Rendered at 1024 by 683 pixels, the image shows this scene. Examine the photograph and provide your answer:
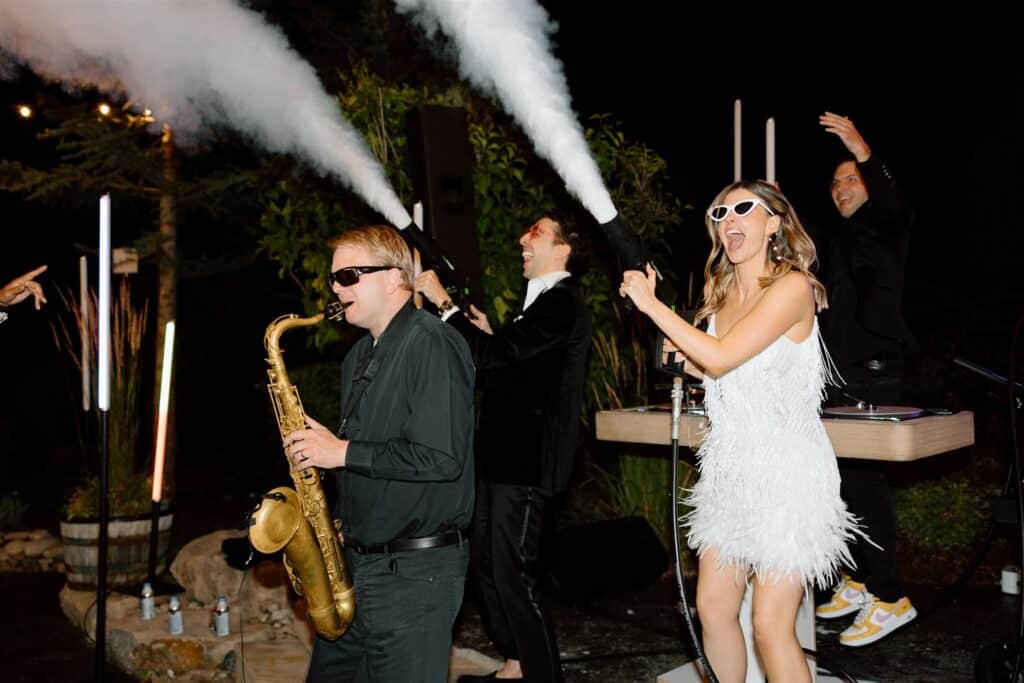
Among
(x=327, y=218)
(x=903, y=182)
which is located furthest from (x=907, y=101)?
(x=327, y=218)

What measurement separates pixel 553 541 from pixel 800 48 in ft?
25.6

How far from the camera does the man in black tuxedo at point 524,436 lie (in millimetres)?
4090

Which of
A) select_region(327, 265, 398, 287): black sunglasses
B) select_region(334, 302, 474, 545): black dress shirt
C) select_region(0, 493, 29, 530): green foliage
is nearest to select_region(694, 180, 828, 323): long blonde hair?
select_region(334, 302, 474, 545): black dress shirt

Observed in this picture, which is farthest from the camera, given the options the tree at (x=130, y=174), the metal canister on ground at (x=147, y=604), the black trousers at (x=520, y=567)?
the tree at (x=130, y=174)

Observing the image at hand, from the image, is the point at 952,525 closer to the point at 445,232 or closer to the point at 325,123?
the point at 445,232

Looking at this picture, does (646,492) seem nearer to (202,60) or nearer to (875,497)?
(875,497)

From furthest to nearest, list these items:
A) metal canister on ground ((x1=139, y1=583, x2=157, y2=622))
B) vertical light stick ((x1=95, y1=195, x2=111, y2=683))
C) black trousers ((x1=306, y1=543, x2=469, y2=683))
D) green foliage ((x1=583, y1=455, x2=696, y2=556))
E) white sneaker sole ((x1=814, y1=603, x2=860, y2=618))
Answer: green foliage ((x1=583, y1=455, x2=696, y2=556))
metal canister on ground ((x1=139, y1=583, x2=157, y2=622))
white sneaker sole ((x1=814, y1=603, x2=860, y2=618))
vertical light stick ((x1=95, y1=195, x2=111, y2=683))
black trousers ((x1=306, y1=543, x2=469, y2=683))

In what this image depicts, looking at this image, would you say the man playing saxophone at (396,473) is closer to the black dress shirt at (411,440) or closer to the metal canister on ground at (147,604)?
the black dress shirt at (411,440)

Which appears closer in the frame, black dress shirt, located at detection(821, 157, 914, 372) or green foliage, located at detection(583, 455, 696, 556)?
black dress shirt, located at detection(821, 157, 914, 372)

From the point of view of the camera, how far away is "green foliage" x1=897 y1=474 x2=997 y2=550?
6.65m

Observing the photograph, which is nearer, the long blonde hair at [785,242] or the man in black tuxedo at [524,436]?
the long blonde hair at [785,242]

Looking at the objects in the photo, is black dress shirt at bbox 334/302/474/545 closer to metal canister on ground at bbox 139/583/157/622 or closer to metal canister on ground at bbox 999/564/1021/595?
metal canister on ground at bbox 139/583/157/622

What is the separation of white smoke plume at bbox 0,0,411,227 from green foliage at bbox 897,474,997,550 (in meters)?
4.34

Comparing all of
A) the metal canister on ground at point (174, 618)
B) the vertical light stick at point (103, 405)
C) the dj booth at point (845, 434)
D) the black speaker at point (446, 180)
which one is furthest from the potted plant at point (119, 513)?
the dj booth at point (845, 434)
